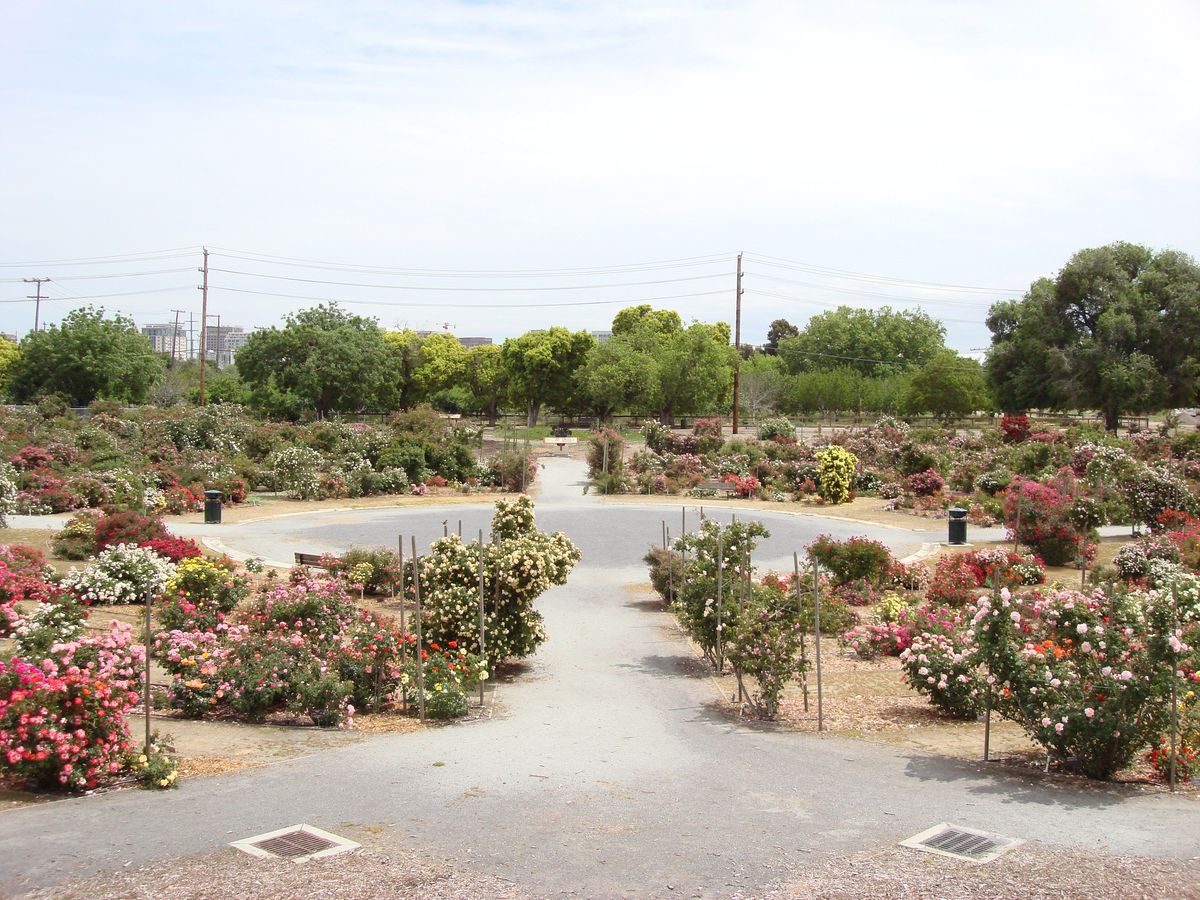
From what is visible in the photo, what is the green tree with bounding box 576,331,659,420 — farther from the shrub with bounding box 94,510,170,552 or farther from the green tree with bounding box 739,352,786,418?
the shrub with bounding box 94,510,170,552

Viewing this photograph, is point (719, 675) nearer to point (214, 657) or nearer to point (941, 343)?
point (214, 657)

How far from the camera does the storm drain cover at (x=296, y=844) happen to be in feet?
21.3

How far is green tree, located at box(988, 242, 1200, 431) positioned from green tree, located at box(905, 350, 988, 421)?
26.5ft

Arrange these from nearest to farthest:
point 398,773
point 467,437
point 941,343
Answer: point 398,773, point 467,437, point 941,343

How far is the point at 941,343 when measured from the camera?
108938 millimetres

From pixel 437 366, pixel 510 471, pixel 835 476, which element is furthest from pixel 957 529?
pixel 437 366

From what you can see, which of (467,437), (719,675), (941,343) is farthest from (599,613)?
(941,343)

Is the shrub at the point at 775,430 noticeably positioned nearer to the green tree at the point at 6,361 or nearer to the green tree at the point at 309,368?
the green tree at the point at 309,368

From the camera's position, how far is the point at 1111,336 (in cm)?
5009

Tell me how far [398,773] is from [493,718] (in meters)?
2.48

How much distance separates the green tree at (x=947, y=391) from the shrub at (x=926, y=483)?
3237 centimetres

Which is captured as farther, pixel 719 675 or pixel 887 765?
pixel 719 675

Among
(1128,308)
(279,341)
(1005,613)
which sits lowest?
(1005,613)

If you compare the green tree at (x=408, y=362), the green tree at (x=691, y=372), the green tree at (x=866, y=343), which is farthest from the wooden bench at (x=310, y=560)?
the green tree at (x=866, y=343)
